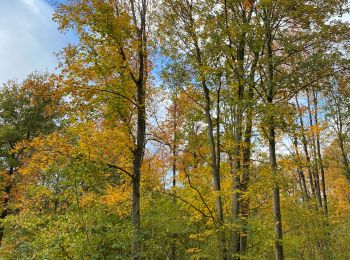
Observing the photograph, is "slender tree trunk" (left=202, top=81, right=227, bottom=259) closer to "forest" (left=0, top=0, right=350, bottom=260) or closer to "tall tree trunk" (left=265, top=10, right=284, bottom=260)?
"forest" (left=0, top=0, right=350, bottom=260)

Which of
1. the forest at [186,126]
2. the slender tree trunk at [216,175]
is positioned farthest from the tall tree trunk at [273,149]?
the slender tree trunk at [216,175]

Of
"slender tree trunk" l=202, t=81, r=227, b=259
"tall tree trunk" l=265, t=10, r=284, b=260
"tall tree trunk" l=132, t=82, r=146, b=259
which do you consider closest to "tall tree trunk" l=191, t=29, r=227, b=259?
"slender tree trunk" l=202, t=81, r=227, b=259

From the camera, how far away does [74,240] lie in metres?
6.14

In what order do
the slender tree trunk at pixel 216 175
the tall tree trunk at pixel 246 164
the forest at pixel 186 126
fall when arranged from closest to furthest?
the forest at pixel 186 126 < the slender tree trunk at pixel 216 175 < the tall tree trunk at pixel 246 164

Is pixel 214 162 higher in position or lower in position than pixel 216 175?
higher

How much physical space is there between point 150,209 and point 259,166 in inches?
171

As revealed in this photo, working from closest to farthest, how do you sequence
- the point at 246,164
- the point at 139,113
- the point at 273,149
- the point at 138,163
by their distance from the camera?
the point at 273,149 → the point at 138,163 → the point at 139,113 → the point at 246,164

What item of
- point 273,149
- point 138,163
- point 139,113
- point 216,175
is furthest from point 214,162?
point 139,113

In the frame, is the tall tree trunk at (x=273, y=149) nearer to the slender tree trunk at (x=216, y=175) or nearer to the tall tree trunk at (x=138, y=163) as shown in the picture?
the slender tree trunk at (x=216, y=175)

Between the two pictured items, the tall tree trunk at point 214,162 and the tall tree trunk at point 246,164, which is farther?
the tall tree trunk at point 246,164

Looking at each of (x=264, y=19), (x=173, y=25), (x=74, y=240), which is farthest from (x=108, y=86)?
(x=264, y=19)

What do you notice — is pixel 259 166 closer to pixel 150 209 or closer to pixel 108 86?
pixel 150 209

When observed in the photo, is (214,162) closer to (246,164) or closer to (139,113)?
(246,164)

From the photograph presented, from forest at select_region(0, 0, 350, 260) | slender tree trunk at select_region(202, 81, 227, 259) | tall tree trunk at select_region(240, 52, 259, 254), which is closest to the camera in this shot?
forest at select_region(0, 0, 350, 260)
